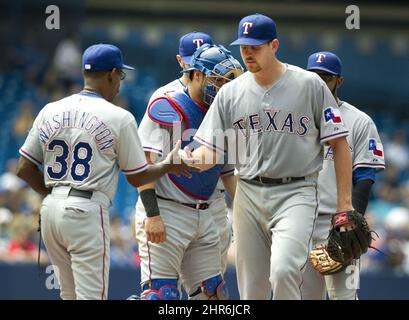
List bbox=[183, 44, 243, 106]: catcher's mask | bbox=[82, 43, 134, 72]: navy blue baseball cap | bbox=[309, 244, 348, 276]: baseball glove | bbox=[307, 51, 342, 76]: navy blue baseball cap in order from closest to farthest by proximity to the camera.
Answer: bbox=[82, 43, 134, 72]: navy blue baseball cap < bbox=[309, 244, 348, 276]: baseball glove < bbox=[183, 44, 243, 106]: catcher's mask < bbox=[307, 51, 342, 76]: navy blue baseball cap

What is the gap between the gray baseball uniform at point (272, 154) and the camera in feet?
21.7

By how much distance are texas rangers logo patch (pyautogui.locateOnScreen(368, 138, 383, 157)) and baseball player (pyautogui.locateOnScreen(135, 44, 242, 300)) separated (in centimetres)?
110

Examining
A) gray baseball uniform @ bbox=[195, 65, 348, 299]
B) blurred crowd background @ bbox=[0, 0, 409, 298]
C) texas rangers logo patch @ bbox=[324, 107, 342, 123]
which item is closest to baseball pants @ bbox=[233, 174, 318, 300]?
gray baseball uniform @ bbox=[195, 65, 348, 299]

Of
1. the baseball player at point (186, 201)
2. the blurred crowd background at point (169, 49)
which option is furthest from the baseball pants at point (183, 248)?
the blurred crowd background at point (169, 49)

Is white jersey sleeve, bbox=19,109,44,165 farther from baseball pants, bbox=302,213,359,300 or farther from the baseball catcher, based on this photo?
baseball pants, bbox=302,213,359,300

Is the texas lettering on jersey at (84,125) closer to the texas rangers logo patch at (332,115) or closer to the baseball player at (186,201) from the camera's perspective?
the baseball player at (186,201)

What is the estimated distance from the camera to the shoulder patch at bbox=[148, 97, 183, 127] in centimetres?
730

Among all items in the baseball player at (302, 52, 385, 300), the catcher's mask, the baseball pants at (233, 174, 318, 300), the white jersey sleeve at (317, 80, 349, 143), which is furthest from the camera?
the baseball player at (302, 52, 385, 300)

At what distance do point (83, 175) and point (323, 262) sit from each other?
67.5 inches

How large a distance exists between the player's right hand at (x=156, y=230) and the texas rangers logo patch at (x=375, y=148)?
165 cm

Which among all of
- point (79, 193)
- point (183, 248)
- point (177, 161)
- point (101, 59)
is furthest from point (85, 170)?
point (183, 248)

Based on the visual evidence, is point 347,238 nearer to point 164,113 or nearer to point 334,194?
point 334,194

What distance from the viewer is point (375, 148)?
25.0 ft
